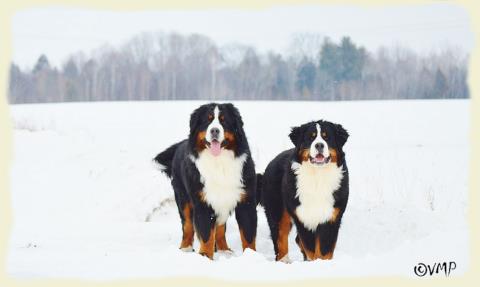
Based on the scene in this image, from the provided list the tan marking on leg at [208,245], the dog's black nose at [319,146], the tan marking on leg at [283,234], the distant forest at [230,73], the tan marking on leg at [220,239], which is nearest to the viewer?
the dog's black nose at [319,146]

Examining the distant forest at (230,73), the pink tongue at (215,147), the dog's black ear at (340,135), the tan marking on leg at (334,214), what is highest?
the distant forest at (230,73)

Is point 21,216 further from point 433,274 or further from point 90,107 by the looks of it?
point 433,274

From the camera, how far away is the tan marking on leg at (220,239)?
9117mm

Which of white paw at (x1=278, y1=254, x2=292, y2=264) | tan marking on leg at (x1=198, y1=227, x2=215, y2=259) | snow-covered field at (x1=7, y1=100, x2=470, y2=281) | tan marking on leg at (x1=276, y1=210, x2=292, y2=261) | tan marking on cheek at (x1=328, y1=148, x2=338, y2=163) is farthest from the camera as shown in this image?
tan marking on leg at (x1=276, y1=210, x2=292, y2=261)

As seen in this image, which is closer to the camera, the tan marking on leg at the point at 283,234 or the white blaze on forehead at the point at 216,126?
the white blaze on forehead at the point at 216,126

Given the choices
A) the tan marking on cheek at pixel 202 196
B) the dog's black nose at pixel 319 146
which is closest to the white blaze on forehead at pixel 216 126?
the tan marking on cheek at pixel 202 196

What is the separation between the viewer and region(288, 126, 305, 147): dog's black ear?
8250 mm

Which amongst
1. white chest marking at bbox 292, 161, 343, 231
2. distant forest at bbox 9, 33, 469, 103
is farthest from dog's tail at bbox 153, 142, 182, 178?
white chest marking at bbox 292, 161, 343, 231

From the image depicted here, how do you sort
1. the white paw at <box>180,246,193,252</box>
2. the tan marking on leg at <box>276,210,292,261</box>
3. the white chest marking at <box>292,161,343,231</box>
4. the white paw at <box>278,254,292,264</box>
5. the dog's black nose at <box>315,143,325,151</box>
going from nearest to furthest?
the dog's black nose at <box>315,143,325,151</box>, the white chest marking at <box>292,161,343,231</box>, the white paw at <box>278,254,292,264</box>, the tan marking on leg at <box>276,210,292,261</box>, the white paw at <box>180,246,193,252</box>

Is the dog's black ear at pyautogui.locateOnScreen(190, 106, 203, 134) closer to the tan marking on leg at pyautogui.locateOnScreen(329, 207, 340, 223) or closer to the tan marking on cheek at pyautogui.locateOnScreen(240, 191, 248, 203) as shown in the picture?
the tan marking on cheek at pyautogui.locateOnScreen(240, 191, 248, 203)

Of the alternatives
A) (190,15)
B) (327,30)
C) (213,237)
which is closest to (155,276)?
(213,237)

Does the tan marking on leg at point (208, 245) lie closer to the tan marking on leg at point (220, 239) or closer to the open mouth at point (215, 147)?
the tan marking on leg at point (220, 239)

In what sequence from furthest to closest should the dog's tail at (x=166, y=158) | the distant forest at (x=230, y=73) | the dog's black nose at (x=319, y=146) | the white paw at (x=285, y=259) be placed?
the dog's tail at (x=166, y=158) < the distant forest at (x=230, y=73) < the white paw at (x=285, y=259) < the dog's black nose at (x=319, y=146)

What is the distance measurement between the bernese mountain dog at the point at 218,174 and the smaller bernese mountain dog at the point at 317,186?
52cm
